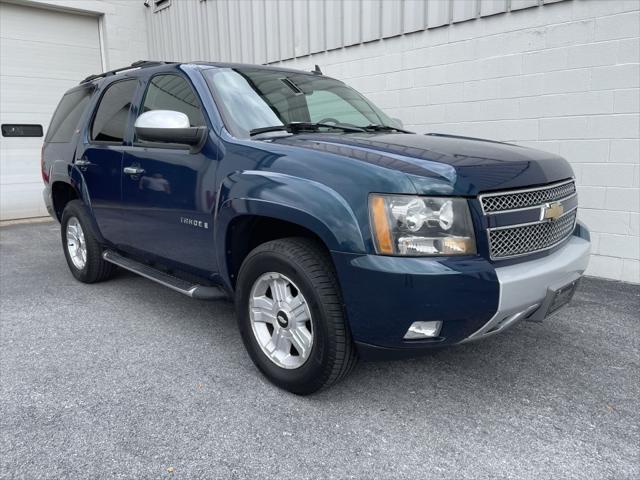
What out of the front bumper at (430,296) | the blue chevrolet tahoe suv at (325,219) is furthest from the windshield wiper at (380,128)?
the front bumper at (430,296)

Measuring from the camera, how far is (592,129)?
4.69 meters

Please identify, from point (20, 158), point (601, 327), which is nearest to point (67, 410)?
point (601, 327)

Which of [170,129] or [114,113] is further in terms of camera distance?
[114,113]

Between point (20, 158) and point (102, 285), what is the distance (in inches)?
229

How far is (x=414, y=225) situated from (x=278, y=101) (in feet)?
5.06

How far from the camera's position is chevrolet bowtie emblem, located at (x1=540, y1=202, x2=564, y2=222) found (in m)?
2.49

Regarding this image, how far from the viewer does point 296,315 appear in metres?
2.59

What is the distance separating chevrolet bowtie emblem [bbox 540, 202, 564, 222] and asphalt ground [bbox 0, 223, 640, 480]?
2.95ft

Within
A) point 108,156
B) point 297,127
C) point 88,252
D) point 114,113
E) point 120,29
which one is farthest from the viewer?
point 120,29

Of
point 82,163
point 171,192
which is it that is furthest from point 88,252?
point 171,192

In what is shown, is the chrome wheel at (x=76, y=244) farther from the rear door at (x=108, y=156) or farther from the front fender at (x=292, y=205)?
the front fender at (x=292, y=205)

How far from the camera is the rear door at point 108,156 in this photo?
3836 mm

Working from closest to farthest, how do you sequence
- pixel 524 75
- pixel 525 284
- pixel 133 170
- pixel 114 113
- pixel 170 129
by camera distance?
pixel 525 284
pixel 170 129
pixel 133 170
pixel 114 113
pixel 524 75

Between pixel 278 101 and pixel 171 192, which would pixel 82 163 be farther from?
pixel 278 101
